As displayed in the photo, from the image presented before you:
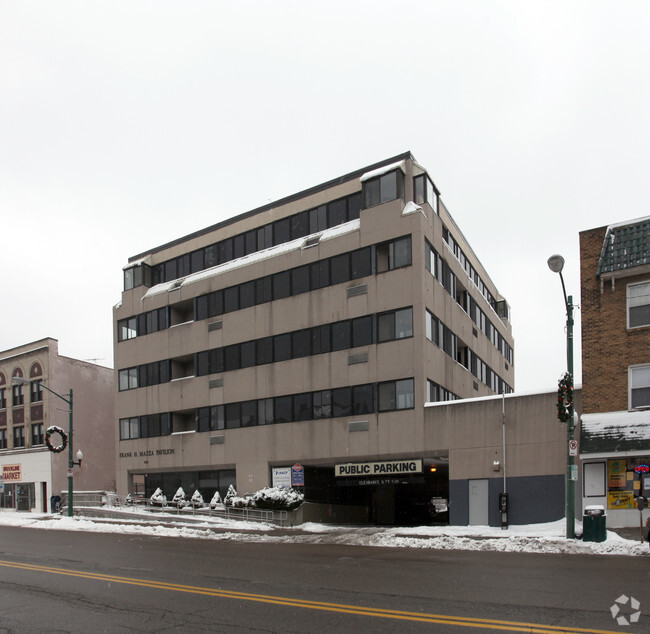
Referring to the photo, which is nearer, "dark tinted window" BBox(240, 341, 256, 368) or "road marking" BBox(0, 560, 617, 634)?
"road marking" BBox(0, 560, 617, 634)

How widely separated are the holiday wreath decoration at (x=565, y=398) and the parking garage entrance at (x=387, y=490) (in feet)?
33.2

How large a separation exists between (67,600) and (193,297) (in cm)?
2908

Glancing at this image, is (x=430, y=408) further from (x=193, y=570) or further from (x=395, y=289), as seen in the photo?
(x=193, y=570)

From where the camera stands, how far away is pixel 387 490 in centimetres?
3828

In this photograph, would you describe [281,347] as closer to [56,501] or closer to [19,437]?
[56,501]

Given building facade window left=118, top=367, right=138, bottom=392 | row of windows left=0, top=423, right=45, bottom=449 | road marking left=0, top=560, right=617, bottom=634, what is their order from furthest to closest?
row of windows left=0, top=423, right=45, bottom=449 < building facade window left=118, top=367, right=138, bottom=392 < road marking left=0, top=560, right=617, bottom=634

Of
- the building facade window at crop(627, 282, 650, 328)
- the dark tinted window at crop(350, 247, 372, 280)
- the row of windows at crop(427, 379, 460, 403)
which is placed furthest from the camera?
the dark tinted window at crop(350, 247, 372, 280)

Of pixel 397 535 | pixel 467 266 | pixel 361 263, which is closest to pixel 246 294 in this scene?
pixel 361 263

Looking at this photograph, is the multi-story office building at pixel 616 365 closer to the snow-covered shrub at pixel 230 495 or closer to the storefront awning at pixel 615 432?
the storefront awning at pixel 615 432

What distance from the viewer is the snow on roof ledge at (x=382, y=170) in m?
31.6

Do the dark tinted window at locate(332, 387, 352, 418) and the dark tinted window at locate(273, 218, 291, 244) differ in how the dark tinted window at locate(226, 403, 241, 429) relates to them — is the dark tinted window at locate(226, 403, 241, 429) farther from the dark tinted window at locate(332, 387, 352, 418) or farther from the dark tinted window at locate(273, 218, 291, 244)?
the dark tinted window at locate(273, 218, 291, 244)

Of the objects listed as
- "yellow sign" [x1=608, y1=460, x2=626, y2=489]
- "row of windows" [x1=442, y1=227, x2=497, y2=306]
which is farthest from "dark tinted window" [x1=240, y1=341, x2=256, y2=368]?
"yellow sign" [x1=608, y1=460, x2=626, y2=489]

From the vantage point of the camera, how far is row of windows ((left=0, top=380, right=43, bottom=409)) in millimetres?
50203

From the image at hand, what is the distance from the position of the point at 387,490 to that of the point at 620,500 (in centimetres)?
1781
